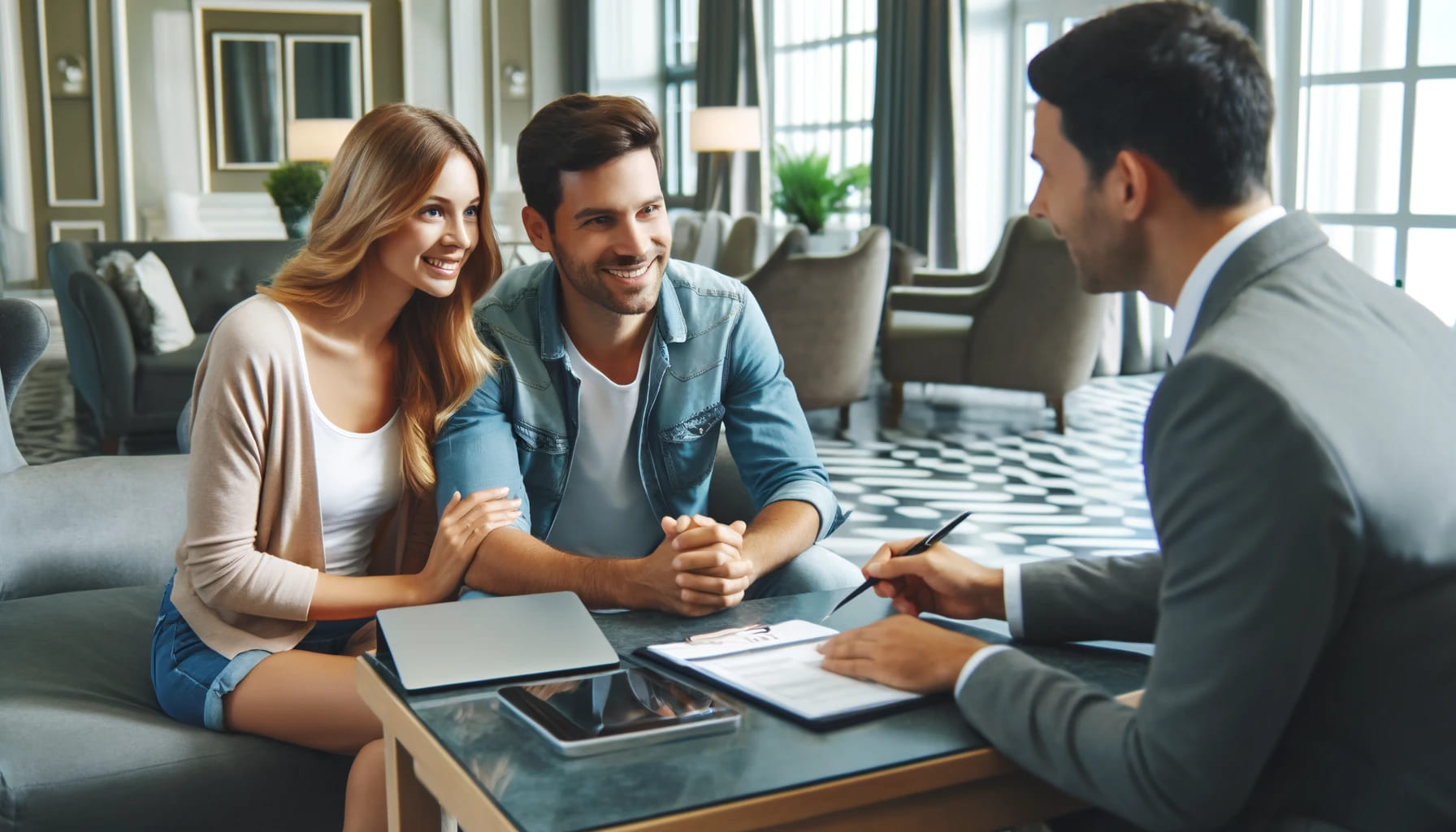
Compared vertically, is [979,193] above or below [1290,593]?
above

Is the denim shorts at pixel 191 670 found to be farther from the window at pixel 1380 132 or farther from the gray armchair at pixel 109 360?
the window at pixel 1380 132

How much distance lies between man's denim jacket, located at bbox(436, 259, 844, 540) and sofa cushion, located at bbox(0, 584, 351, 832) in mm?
480

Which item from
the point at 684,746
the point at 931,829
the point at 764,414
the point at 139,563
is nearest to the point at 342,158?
the point at 764,414

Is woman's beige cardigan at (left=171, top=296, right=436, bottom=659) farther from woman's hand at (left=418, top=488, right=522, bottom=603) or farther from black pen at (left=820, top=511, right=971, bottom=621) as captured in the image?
black pen at (left=820, top=511, right=971, bottom=621)

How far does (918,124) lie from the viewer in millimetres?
7527

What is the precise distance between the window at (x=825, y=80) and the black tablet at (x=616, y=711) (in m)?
7.29

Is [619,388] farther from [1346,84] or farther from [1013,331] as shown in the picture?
[1346,84]

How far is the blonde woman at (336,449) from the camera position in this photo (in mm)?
1611

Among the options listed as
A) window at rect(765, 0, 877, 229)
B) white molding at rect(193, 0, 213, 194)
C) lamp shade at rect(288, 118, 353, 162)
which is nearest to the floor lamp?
window at rect(765, 0, 877, 229)

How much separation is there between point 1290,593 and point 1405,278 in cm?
515

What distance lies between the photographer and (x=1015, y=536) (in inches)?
151

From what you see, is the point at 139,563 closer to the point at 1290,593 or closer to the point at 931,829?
the point at 931,829

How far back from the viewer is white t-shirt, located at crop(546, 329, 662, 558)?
6.49 ft

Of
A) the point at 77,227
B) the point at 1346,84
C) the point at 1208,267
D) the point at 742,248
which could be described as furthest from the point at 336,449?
the point at 77,227
